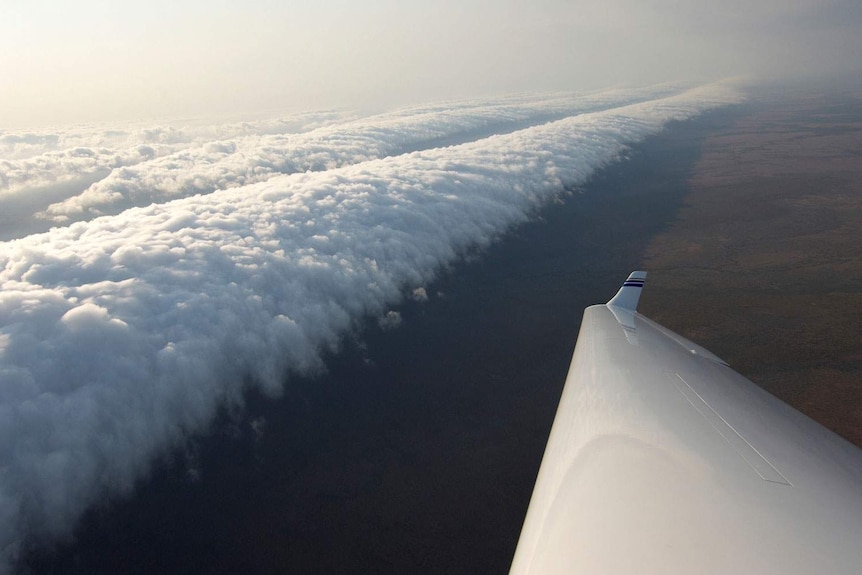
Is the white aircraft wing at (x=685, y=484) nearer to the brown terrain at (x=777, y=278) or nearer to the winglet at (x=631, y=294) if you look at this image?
the winglet at (x=631, y=294)

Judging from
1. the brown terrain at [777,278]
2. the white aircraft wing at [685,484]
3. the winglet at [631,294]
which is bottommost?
the brown terrain at [777,278]

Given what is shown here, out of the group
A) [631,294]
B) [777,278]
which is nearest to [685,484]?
[631,294]

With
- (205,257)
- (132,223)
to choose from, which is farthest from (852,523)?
(132,223)

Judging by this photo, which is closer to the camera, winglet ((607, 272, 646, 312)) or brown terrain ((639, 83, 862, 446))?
winglet ((607, 272, 646, 312))

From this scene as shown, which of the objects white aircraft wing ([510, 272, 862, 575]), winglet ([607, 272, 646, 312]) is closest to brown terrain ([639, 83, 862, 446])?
winglet ([607, 272, 646, 312])

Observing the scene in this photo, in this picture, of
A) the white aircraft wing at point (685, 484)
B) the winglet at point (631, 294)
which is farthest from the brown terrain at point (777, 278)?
the white aircraft wing at point (685, 484)

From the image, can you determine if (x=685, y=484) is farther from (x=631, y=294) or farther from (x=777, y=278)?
(x=777, y=278)

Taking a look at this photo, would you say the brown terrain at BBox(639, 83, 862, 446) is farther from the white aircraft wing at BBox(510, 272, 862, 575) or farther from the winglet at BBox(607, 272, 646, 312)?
the white aircraft wing at BBox(510, 272, 862, 575)
